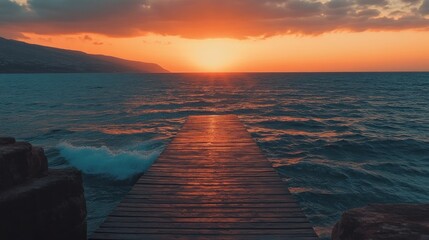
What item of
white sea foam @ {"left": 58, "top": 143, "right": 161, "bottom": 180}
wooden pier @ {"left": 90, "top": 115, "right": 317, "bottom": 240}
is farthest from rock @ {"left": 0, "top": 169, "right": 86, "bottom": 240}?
white sea foam @ {"left": 58, "top": 143, "right": 161, "bottom": 180}

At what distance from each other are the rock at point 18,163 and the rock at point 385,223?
18.2 feet

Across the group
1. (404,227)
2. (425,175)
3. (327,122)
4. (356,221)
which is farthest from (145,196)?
(327,122)

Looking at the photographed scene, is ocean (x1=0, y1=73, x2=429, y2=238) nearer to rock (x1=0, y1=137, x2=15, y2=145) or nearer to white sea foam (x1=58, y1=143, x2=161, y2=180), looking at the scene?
white sea foam (x1=58, y1=143, x2=161, y2=180)

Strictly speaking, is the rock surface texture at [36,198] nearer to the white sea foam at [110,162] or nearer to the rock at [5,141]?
the rock at [5,141]

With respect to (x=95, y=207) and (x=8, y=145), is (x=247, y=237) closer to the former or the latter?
(x=8, y=145)

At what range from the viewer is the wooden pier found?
18.4 ft

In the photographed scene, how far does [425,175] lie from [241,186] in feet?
40.6

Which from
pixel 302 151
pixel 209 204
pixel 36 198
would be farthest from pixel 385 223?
pixel 302 151

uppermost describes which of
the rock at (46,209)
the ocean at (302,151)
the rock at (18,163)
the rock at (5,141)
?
the rock at (5,141)

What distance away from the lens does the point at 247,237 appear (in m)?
5.44

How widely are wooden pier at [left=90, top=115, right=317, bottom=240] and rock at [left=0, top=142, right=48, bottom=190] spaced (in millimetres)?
1943

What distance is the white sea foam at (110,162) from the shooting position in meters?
16.5

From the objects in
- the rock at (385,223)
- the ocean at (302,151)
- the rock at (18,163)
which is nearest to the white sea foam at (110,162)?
the ocean at (302,151)

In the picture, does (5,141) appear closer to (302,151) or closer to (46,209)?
(46,209)
